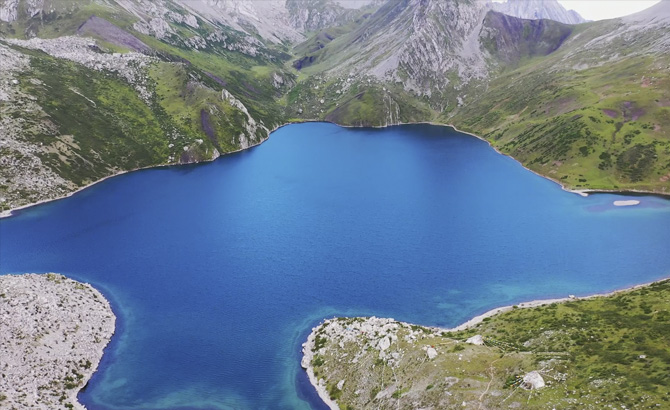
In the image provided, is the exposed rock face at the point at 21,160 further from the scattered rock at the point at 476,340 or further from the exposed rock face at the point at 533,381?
the exposed rock face at the point at 533,381

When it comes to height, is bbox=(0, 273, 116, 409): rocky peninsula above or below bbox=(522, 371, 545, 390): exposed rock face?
below

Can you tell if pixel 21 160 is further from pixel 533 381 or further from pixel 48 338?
pixel 533 381

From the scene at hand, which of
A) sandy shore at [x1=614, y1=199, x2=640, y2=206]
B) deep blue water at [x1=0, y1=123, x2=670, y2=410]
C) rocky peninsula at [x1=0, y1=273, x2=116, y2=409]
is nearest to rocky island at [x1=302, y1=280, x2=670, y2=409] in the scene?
deep blue water at [x1=0, y1=123, x2=670, y2=410]

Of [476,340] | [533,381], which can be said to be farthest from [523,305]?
[533,381]

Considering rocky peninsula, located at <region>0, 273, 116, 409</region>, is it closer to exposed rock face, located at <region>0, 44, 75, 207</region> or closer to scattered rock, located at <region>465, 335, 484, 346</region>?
scattered rock, located at <region>465, 335, 484, 346</region>

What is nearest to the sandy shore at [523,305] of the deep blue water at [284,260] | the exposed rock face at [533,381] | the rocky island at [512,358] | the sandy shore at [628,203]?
the rocky island at [512,358]

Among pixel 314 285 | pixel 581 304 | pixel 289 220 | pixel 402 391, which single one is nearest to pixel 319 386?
pixel 402 391

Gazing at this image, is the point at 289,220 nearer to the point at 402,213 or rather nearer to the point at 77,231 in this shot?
the point at 402,213
